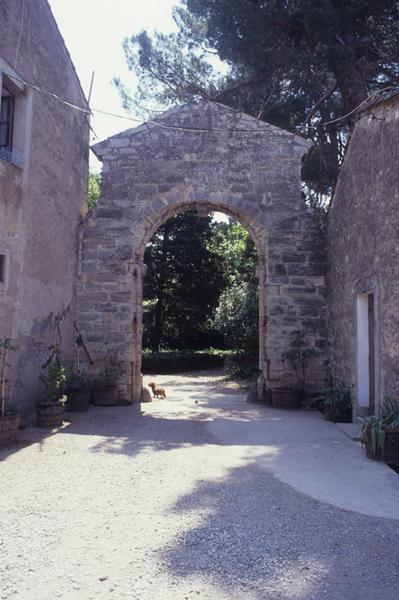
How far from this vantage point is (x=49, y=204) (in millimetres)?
7625

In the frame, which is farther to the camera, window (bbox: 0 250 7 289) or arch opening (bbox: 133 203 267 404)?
arch opening (bbox: 133 203 267 404)

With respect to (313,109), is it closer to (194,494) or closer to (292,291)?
(292,291)

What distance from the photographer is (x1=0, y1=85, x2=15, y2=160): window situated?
657 centimetres

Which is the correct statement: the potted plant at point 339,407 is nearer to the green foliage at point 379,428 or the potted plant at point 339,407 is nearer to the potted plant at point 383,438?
the green foliage at point 379,428

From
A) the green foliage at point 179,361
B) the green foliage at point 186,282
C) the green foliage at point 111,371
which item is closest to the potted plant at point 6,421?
the green foliage at point 111,371

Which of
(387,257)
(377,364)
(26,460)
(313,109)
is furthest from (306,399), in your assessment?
(313,109)

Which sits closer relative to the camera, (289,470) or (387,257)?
(289,470)

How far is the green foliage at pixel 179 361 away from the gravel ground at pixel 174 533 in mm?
12587

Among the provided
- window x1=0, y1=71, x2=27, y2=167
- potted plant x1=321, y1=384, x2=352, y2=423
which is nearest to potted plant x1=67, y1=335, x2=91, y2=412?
→ window x1=0, y1=71, x2=27, y2=167

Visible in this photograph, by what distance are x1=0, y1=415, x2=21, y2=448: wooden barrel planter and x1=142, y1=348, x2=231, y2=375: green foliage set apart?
39.9ft

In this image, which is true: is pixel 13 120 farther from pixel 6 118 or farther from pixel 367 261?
pixel 367 261

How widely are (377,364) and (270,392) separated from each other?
341 centimetres

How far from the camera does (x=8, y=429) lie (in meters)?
5.36

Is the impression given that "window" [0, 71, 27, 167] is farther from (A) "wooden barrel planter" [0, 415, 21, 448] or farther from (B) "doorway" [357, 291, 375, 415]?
(B) "doorway" [357, 291, 375, 415]
